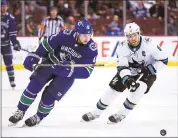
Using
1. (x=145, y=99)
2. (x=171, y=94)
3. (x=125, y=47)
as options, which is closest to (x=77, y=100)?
(x=145, y=99)

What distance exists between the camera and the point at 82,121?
16.7 feet

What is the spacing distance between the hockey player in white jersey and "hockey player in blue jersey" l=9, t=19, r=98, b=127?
0.28m

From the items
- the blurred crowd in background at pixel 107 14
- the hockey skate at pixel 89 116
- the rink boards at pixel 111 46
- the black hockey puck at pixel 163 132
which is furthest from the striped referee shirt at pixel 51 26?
the black hockey puck at pixel 163 132

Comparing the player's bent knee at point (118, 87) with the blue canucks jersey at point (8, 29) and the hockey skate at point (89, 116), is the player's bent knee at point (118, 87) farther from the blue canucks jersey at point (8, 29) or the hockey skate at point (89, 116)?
the blue canucks jersey at point (8, 29)

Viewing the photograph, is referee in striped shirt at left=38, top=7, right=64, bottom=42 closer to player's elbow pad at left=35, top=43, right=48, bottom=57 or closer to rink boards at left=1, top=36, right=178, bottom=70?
rink boards at left=1, top=36, right=178, bottom=70

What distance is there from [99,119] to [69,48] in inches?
33.6

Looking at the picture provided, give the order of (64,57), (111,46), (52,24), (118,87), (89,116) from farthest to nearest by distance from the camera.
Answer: (111,46)
(52,24)
(89,116)
(118,87)
(64,57)

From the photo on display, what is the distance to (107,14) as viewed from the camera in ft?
35.0

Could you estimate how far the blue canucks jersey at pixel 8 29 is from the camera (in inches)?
283

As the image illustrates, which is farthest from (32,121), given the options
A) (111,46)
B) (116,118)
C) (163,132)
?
(111,46)

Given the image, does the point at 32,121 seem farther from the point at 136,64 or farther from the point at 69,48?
the point at 136,64

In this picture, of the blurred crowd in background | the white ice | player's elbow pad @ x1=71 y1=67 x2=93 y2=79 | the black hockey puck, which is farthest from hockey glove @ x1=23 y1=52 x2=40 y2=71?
the blurred crowd in background

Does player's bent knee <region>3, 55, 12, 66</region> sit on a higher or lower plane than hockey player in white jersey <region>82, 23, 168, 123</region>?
lower

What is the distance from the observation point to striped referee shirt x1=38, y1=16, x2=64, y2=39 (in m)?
8.80
